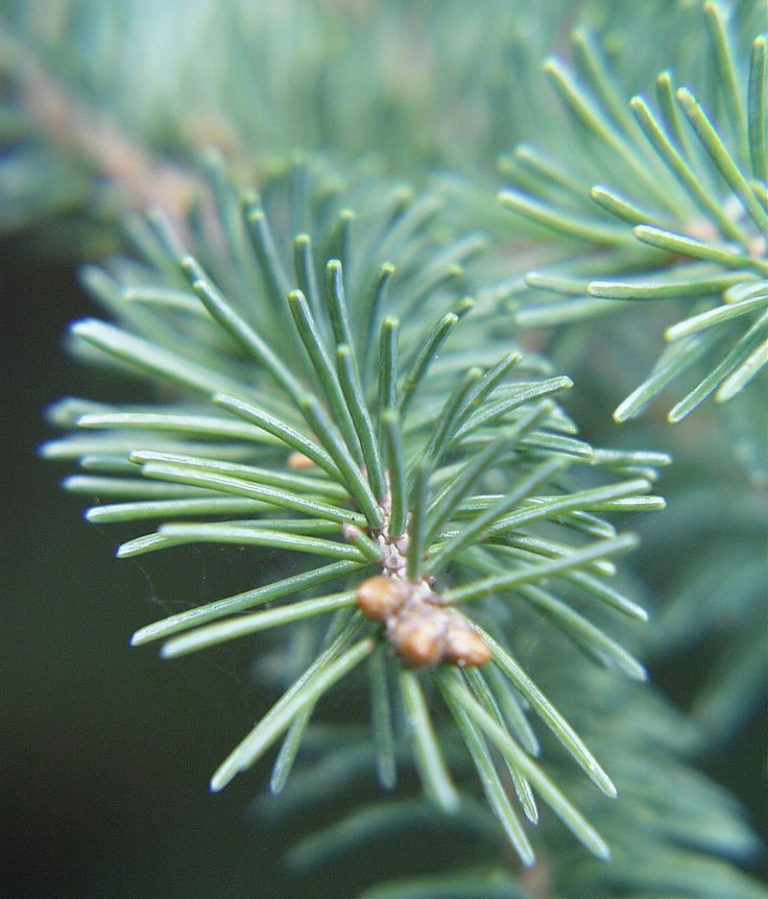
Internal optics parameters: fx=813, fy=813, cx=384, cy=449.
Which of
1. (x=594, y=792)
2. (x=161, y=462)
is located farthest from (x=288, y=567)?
(x=594, y=792)

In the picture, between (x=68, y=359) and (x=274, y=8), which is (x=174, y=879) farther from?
(x=274, y=8)

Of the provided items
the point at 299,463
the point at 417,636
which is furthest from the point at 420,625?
the point at 299,463

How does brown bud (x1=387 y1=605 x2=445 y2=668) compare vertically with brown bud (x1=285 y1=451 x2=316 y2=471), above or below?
below

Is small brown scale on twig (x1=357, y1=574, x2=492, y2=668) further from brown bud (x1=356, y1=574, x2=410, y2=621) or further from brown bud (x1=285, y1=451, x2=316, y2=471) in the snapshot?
brown bud (x1=285, y1=451, x2=316, y2=471)

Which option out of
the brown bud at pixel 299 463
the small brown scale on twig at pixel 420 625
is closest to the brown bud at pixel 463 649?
the small brown scale on twig at pixel 420 625

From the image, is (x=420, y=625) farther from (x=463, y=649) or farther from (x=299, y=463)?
(x=299, y=463)

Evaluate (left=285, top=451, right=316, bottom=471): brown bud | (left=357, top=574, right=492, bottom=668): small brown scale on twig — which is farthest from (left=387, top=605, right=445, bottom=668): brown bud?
(left=285, top=451, right=316, bottom=471): brown bud

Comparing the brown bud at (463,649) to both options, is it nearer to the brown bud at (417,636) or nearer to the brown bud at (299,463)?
A: the brown bud at (417,636)
